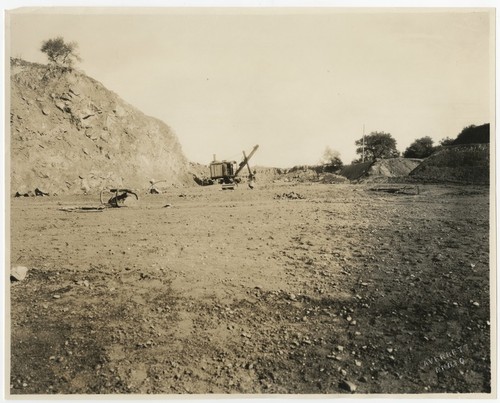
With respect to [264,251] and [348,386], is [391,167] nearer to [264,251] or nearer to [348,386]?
[264,251]

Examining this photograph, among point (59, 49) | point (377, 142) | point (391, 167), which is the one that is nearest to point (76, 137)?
point (59, 49)

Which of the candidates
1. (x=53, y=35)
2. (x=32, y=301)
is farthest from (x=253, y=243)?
(x=53, y=35)

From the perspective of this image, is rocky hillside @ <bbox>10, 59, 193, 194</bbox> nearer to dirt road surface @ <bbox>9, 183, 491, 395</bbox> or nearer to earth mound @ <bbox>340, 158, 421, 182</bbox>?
dirt road surface @ <bbox>9, 183, 491, 395</bbox>

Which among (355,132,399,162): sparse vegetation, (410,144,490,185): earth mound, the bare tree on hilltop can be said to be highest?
the bare tree on hilltop

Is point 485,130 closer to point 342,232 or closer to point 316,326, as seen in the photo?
point 342,232

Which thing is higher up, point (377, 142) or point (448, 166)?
point (377, 142)

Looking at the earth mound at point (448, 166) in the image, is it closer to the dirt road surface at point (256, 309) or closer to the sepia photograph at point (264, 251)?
the sepia photograph at point (264, 251)

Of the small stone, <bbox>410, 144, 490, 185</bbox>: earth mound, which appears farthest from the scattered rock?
<bbox>410, 144, 490, 185</bbox>: earth mound

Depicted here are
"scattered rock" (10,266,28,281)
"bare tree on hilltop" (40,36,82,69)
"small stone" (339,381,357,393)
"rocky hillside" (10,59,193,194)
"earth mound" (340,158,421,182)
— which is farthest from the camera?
"earth mound" (340,158,421,182)
